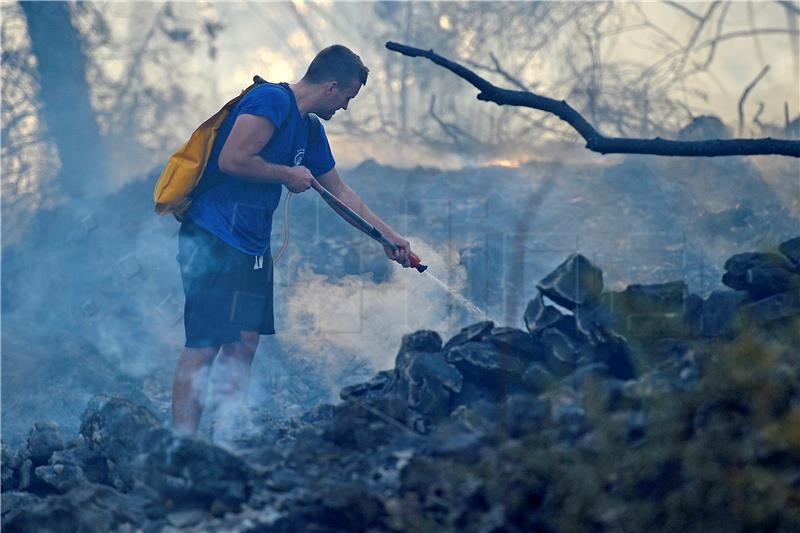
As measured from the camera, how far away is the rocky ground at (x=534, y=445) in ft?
8.72

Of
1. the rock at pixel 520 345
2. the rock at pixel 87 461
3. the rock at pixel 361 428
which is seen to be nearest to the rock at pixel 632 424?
the rock at pixel 361 428

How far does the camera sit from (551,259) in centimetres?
871

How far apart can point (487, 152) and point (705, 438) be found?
8163 mm

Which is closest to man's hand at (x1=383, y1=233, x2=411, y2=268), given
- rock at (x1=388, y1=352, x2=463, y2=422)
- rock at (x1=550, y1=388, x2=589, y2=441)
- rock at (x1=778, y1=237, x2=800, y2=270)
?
rock at (x1=388, y1=352, x2=463, y2=422)

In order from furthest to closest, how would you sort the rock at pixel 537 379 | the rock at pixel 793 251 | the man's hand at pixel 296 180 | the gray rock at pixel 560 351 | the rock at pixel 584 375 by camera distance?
the rock at pixel 793 251 → the gray rock at pixel 560 351 → the rock at pixel 537 379 → the man's hand at pixel 296 180 → the rock at pixel 584 375

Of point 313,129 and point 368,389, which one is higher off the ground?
point 313,129

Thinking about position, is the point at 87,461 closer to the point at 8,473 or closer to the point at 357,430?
the point at 8,473

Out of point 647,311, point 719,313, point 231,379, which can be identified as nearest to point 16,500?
point 231,379

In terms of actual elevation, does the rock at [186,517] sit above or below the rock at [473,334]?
below

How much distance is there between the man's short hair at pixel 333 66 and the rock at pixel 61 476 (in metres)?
1.95

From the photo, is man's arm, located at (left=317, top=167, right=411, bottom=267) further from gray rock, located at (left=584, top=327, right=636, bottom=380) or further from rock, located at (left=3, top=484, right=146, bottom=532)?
rock, located at (left=3, top=484, right=146, bottom=532)

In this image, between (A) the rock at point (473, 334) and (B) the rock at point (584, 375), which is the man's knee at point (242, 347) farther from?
(B) the rock at point (584, 375)

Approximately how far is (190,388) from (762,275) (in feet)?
8.29

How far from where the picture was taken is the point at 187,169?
4090 millimetres
